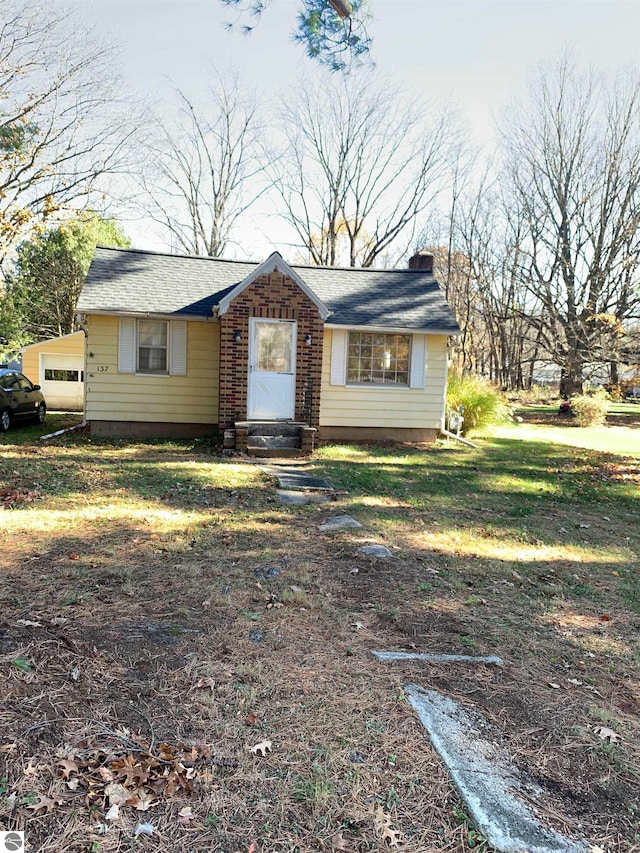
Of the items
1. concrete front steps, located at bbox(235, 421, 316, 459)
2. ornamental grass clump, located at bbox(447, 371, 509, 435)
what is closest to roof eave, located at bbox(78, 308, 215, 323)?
concrete front steps, located at bbox(235, 421, 316, 459)

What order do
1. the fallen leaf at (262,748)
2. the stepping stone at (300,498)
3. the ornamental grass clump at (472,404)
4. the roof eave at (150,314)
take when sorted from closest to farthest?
the fallen leaf at (262,748) < the stepping stone at (300,498) < the roof eave at (150,314) < the ornamental grass clump at (472,404)

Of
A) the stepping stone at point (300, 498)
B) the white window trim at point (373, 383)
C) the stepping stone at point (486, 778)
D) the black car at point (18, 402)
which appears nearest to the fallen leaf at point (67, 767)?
the stepping stone at point (486, 778)

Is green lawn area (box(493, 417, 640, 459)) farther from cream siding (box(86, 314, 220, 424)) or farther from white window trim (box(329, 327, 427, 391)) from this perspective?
cream siding (box(86, 314, 220, 424))

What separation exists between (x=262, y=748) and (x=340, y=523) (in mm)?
4108

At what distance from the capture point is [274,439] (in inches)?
446

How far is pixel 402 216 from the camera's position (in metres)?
30.5

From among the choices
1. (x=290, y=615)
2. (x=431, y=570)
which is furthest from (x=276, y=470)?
(x=290, y=615)

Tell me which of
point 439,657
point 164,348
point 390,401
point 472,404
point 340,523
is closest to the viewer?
point 439,657

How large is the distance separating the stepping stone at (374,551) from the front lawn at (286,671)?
11 centimetres

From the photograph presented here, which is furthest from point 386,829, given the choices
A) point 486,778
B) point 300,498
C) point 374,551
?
point 300,498

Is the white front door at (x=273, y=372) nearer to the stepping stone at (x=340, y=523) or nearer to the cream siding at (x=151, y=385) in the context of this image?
the cream siding at (x=151, y=385)

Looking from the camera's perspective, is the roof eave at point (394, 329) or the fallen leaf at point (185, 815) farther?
the roof eave at point (394, 329)

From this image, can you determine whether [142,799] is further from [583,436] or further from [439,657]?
[583,436]

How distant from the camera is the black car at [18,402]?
13477mm
